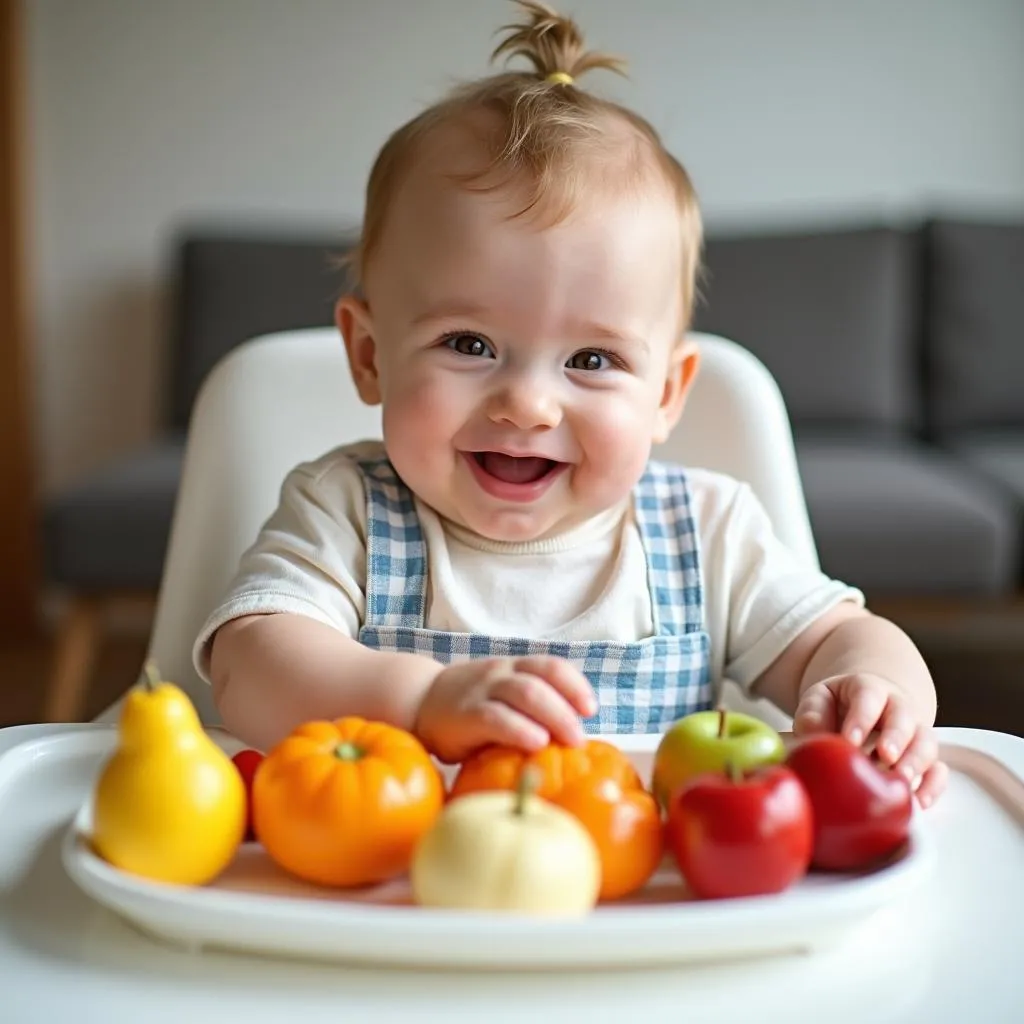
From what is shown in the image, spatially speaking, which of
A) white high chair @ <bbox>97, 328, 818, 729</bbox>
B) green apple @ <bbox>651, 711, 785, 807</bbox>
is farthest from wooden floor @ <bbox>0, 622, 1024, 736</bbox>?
green apple @ <bbox>651, 711, 785, 807</bbox>

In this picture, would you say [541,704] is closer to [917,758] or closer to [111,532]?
[917,758]

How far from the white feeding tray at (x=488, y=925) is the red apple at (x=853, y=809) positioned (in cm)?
2

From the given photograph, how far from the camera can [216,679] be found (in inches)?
34.8

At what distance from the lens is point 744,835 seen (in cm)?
54

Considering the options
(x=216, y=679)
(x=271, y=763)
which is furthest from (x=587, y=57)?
(x=271, y=763)

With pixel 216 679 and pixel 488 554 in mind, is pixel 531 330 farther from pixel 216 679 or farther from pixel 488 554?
pixel 216 679

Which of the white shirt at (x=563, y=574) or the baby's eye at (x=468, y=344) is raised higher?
the baby's eye at (x=468, y=344)

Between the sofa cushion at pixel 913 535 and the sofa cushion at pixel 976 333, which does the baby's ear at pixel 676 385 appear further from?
the sofa cushion at pixel 976 333

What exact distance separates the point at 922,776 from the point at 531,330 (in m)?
0.37

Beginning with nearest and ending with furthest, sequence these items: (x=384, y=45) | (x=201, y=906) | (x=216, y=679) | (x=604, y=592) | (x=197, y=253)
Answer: (x=201, y=906)
(x=216, y=679)
(x=604, y=592)
(x=197, y=253)
(x=384, y=45)

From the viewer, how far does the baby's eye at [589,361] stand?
3.05ft

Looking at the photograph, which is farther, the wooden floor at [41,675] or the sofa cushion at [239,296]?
the sofa cushion at [239,296]

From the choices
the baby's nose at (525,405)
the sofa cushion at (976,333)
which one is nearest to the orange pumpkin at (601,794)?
the baby's nose at (525,405)

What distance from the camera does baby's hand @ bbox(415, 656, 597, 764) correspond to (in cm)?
63
